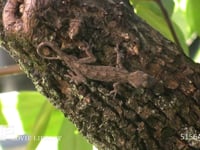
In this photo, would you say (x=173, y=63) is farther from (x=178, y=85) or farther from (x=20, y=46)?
(x=20, y=46)


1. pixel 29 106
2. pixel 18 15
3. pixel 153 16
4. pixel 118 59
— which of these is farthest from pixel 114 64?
pixel 29 106

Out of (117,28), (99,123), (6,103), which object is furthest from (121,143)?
(6,103)

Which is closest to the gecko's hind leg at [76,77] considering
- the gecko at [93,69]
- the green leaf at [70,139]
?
the gecko at [93,69]

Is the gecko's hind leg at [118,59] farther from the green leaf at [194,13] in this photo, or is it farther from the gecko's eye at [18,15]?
the green leaf at [194,13]

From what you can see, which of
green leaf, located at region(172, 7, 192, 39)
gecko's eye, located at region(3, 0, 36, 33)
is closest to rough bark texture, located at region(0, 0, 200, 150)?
gecko's eye, located at region(3, 0, 36, 33)

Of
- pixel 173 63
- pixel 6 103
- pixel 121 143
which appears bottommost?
pixel 6 103

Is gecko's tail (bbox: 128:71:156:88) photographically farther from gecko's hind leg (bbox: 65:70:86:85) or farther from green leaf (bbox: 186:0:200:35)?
green leaf (bbox: 186:0:200:35)
